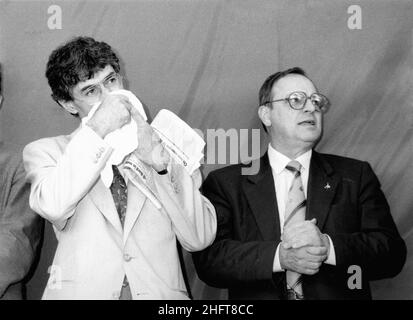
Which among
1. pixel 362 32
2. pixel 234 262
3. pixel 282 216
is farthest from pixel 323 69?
pixel 234 262

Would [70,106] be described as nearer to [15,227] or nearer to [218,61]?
[15,227]

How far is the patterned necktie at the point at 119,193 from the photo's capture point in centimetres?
183

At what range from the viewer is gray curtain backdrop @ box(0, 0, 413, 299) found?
91.4 inches

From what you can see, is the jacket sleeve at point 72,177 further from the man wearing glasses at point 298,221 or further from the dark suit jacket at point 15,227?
the man wearing glasses at point 298,221

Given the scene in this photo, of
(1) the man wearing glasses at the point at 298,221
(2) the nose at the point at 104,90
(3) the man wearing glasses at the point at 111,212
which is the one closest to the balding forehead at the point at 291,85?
(1) the man wearing glasses at the point at 298,221

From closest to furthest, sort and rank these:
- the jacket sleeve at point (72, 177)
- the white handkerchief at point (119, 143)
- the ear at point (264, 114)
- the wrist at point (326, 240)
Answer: the jacket sleeve at point (72, 177)
the white handkerchief at point (119, 143)
the wrist at point (326, 240)
the ear at point (264, 114)

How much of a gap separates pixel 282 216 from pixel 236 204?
6.1 inches

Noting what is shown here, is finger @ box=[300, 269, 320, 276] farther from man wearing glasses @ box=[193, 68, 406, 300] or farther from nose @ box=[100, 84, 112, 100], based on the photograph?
nose @ box=[100, 84, 112, 100]

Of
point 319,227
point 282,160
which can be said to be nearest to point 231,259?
point 319,227

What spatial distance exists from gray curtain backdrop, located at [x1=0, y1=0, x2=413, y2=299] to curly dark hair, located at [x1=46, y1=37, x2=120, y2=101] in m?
0.38

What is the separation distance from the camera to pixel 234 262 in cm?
191

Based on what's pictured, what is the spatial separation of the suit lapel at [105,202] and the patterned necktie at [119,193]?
0.07ft

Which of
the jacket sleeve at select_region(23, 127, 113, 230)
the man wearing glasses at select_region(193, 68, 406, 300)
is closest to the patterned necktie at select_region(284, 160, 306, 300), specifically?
the man wearing glasses at select_region(193, 68, 406, 300)
